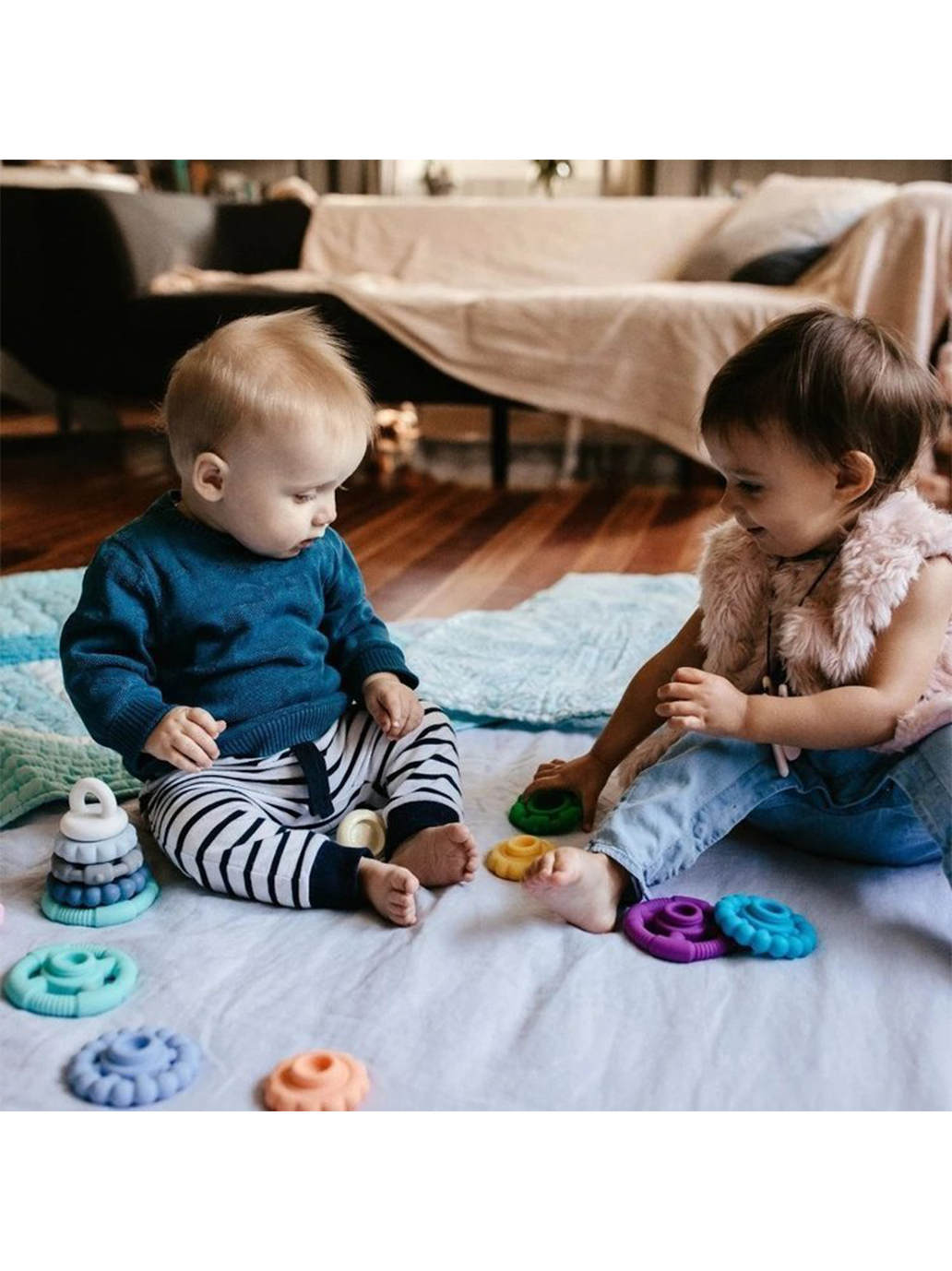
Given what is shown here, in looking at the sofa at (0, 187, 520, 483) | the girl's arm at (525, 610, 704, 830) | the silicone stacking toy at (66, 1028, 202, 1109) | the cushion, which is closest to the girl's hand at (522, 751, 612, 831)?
the girl's arm at (525, 610, 704, 830)

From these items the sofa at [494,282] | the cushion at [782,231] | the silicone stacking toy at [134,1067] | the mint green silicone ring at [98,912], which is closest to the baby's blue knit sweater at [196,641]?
the mint green silicone ring at [98,912]

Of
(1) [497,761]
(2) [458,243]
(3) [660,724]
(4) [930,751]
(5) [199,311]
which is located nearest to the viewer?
(4) [930,751]

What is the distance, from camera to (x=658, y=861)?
874mm

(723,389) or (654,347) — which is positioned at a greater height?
(723,389)

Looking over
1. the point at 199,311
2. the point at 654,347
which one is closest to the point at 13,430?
the point at 199,311

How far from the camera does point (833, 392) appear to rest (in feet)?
2.76

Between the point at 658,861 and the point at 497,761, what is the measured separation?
33 cm

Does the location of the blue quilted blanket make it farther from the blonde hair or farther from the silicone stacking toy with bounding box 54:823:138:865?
the blonde hair

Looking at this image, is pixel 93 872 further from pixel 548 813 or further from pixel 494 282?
pixel 494 282

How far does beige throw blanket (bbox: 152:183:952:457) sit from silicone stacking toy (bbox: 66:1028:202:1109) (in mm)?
1910

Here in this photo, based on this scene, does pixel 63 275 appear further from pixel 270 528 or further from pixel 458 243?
pixel 270 528

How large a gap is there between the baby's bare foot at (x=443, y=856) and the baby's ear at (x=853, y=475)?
0.38 meters

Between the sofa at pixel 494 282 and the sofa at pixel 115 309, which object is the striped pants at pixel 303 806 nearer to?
the sofa at pixel 494 282

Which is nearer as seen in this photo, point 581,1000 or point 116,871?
point 581,1000
